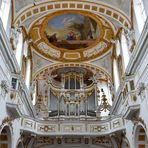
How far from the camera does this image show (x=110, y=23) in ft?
54.1

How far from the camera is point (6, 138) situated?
12.1 m

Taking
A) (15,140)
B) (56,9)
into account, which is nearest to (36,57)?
(56,9)

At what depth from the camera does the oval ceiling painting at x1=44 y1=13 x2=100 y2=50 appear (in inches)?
702

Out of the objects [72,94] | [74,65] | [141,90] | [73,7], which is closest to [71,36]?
[74,65]

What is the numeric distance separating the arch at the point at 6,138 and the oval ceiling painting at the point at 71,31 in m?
8.61

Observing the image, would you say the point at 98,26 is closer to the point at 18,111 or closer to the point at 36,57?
the point at 36,57

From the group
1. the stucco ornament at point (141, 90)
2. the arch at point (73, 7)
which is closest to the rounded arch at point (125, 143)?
the stucco ornament at point (141, 90)

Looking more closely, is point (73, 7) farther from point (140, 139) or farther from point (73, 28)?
point (140, 139)

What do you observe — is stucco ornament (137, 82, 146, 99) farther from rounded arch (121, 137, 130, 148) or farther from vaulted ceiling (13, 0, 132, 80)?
vaulted ceiling (13, 0, 132, 80)

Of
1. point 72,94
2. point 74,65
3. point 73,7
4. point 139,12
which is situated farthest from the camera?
point 74,65

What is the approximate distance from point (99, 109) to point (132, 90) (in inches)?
244

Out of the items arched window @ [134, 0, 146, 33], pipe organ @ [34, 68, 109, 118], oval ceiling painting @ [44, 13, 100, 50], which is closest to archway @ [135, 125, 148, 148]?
arched window @ [134, 0, 146, 33]

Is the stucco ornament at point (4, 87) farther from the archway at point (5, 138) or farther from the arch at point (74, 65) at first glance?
the arch at point (74, 65)

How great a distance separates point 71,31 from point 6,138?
9.92 m
